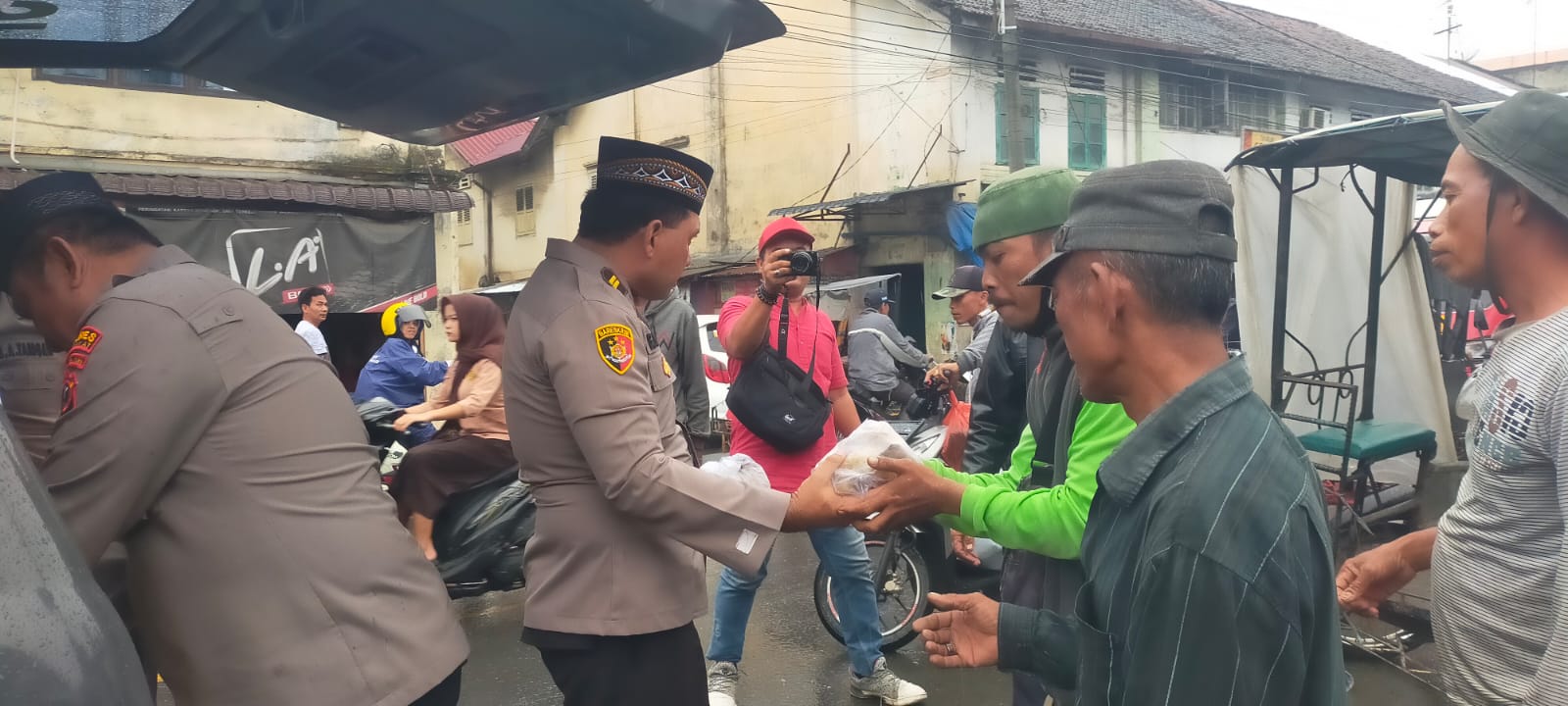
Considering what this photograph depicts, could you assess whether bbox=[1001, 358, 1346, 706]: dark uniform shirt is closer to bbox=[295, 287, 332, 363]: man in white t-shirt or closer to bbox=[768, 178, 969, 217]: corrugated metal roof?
bbox=[295, 287, 332, 363]: man in white t-shirt

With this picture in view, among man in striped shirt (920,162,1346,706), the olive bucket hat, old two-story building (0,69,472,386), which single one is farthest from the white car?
man in striped shirt (920,162,1346,706)

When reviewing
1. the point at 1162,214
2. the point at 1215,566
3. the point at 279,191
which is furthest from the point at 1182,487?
the point at 279,191

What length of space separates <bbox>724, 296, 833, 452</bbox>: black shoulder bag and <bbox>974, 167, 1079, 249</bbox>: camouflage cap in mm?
1699

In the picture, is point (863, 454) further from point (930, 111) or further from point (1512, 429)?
point (930, 111)

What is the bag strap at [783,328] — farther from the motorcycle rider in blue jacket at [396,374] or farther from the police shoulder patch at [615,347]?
the motorcycle rider in blue jacket at [396,374]

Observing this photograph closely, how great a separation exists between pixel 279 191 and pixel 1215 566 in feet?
26.0

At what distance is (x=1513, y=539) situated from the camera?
1.73 m

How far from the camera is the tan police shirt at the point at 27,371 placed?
217 centimetres

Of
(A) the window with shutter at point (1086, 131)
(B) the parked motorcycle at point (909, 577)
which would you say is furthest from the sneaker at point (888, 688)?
(A) the window with shutter at point (1086, 131)

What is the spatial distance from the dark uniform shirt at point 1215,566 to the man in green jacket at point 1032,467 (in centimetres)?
49

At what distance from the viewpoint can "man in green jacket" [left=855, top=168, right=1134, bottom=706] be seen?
1995 mm

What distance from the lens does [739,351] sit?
157 inches

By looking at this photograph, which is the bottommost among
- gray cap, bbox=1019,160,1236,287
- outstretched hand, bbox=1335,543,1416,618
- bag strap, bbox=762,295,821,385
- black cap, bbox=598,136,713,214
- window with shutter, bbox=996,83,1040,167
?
outstretched hand, bbox=1335,543,1416,618

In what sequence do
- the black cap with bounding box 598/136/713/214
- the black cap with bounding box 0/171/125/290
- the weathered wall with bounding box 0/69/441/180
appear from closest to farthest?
1. the black cap with bounding box 0/171/125/290
2. the black cap with bounding box 598/136/713/214
3. the weathered wall with bounding box 0/69/441/180
